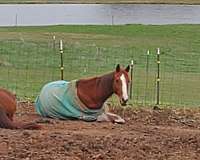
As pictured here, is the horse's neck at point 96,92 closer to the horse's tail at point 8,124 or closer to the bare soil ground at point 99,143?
the bare soil ground at point 99,143

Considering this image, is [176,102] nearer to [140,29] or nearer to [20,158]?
[20,158]

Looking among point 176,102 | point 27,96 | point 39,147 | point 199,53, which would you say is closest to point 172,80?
point 176,102

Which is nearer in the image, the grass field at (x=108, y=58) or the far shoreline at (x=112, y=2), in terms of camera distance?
the grass field at (x=108, y=58)

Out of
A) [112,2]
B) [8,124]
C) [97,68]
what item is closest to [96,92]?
[8,124]

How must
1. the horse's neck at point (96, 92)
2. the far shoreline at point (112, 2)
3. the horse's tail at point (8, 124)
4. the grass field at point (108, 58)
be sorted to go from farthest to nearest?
the far shoreline at point (112, 2) < the grass field at point (108, 58) < the horse's neck at point (96, 92) < the horse's tail at point (8, 124)

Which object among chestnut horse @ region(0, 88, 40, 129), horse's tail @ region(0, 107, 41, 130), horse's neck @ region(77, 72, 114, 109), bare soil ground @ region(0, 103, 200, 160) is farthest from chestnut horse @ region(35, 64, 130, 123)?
horse's tail @ region(0, 107, 41, 130)

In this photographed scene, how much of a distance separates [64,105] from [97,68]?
8.97 m

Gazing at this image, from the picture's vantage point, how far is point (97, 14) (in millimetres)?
48219

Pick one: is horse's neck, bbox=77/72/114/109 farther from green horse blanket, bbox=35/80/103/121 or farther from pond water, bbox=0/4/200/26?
pond water, bbox=0/4/200/26

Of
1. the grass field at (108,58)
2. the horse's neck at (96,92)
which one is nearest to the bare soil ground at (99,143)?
the horse's neck at (96,92)

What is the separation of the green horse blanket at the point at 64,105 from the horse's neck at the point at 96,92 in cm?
9

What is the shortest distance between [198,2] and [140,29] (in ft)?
82.0

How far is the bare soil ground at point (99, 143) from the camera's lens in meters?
7.34

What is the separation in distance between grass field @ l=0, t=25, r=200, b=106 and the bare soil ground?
3906 mm
